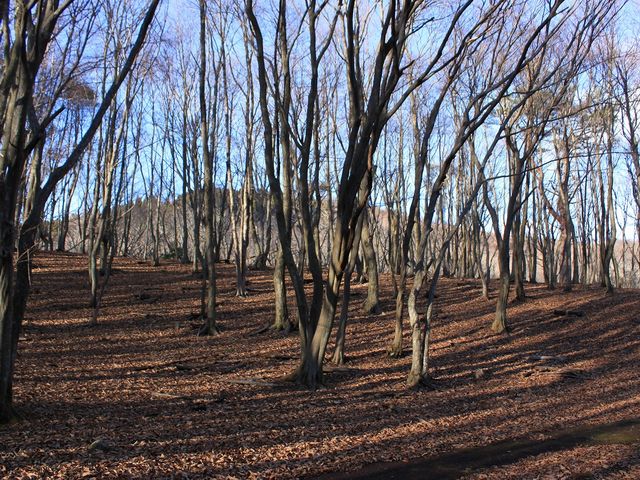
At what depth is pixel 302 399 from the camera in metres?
8.16

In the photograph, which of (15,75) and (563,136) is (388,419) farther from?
(563,136)

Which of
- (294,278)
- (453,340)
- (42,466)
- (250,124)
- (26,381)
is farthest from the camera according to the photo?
(250,124)

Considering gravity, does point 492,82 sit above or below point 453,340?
above

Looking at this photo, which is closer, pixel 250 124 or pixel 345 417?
pixel 345 417

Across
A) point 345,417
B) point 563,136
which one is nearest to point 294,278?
point 345,417

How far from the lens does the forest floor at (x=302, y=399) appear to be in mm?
5375

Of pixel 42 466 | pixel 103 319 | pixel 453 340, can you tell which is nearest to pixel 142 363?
pixel 103 319

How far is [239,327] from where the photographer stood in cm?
1377

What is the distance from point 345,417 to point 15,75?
5.45 metres

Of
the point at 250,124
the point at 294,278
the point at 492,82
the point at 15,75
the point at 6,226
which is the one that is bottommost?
the point at 294,278

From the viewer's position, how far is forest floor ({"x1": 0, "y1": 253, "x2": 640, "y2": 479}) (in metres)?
5.38

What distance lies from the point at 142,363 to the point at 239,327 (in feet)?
12.7

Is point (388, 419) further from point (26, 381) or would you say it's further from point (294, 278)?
point (26, 381)

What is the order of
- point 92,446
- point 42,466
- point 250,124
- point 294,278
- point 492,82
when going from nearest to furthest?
1. point 42,466
2. point 92,446
3. point 294,278
4. point 492,82
5. point 250,124
